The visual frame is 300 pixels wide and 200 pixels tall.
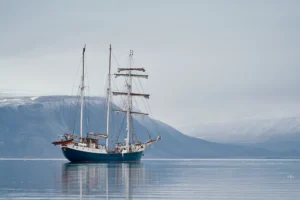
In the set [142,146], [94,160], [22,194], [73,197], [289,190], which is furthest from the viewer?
[142,146]

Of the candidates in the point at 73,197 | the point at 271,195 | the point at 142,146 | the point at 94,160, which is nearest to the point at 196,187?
the point at 271,195

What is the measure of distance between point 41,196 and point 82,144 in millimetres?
102679

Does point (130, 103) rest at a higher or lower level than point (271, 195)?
higher

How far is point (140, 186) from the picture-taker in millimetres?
56500

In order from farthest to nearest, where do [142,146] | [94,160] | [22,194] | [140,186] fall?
[142,146]
[94,160]
[140,186]
[22,194]

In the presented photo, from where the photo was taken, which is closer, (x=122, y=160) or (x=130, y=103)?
(x=122, y=160)

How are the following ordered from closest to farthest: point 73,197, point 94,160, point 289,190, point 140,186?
point 73,197 < point 289,190 < point 140,186 < point 94,160

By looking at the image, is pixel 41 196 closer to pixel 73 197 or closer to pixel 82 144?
pixel 73 197

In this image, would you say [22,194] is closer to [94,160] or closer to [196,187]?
[196,187]

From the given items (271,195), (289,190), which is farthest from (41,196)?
(289,190)

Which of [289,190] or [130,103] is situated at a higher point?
[130,103]

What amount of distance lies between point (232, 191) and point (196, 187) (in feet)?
17.8

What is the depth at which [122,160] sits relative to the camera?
500 feet

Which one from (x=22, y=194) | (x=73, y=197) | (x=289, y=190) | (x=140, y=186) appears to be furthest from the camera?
(x=140, y=186)
